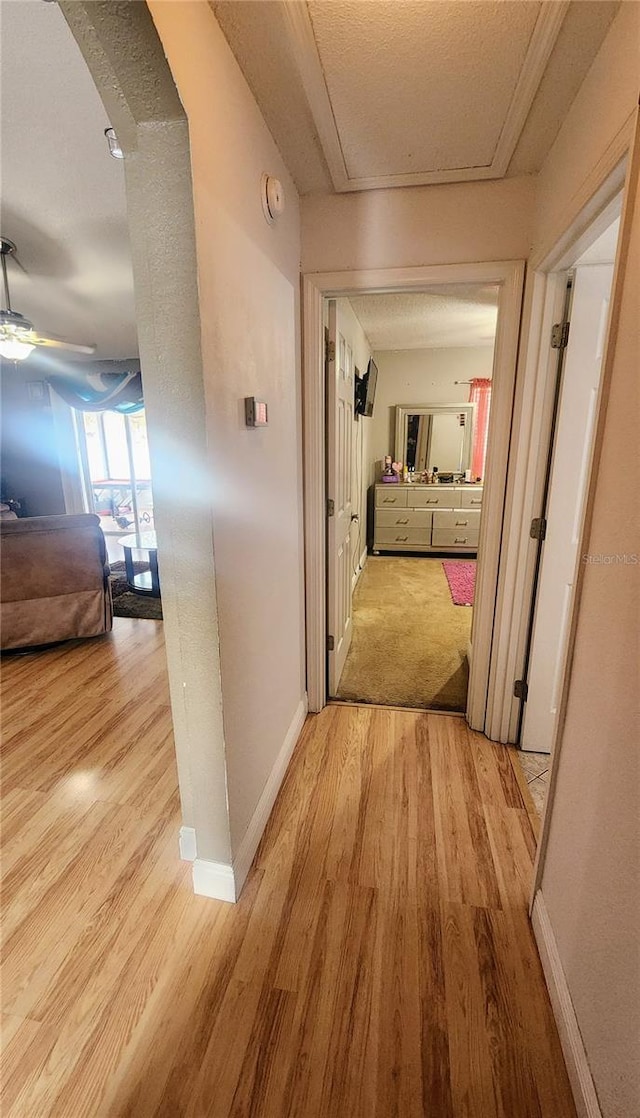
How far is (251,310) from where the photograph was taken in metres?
1.29

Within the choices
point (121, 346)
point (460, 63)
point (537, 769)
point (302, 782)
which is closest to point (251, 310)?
point (460, 63)

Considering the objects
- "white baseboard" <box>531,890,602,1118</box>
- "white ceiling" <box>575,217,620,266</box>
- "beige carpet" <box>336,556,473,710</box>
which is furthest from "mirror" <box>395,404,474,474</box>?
"white baseboard" <box>531,890,602,1118</box>

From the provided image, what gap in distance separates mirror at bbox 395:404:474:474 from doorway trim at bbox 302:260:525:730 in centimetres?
358

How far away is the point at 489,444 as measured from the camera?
1866 mm

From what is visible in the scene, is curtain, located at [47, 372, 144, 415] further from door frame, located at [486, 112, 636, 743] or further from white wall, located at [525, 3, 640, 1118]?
white wall, located at [525, 3, 640, 1118]

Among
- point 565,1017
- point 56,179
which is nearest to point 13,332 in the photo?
point 56,179

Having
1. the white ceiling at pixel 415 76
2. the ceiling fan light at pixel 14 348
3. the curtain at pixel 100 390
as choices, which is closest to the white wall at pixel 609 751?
the white ceiling at pixel 415 76

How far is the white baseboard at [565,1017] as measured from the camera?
899 millimetres

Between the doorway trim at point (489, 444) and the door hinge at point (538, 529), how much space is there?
0.14 metres

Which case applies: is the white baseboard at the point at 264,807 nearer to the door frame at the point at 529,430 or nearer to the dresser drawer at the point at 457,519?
the door frame at the point at 529,430

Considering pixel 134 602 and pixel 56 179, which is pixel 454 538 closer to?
pixel 134 602

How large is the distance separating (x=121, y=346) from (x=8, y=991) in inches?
208

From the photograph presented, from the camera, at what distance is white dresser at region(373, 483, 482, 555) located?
504 cm

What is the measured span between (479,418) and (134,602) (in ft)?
13.7
